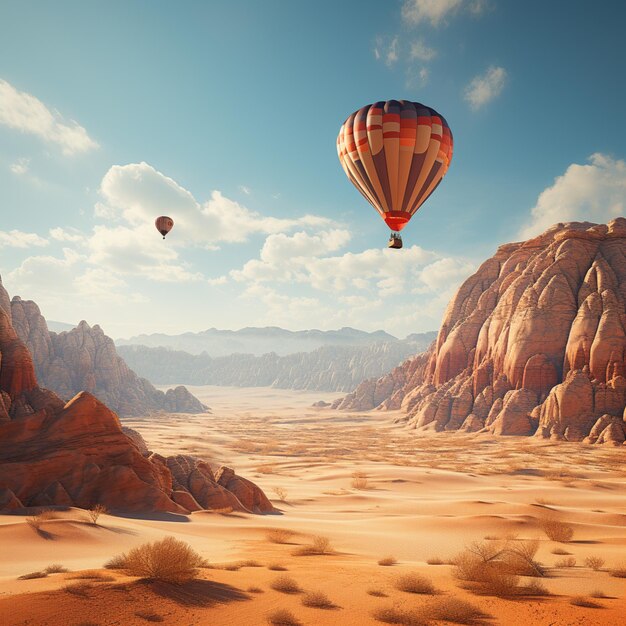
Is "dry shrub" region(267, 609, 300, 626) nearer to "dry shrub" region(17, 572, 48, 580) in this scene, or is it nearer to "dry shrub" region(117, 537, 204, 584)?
"dry shrub" region(117, 537, 204, 584)

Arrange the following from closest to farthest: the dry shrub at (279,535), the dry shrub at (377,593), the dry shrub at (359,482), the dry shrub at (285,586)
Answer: the dry shrub at (377,593) → the dry shrub at (285,586) → the dry shrub at (279,535) → the dry shrub at (359,482)

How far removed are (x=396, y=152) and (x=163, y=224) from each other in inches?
1084

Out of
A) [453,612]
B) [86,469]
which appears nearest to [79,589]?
[453,612]

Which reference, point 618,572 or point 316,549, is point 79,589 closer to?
point 316,549

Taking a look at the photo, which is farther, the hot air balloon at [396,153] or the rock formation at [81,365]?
the rock formation at [81,365]

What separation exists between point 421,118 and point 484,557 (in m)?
22.5

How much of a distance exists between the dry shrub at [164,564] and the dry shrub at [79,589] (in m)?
0.91

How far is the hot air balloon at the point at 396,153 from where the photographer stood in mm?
24281

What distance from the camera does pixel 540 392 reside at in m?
55.2

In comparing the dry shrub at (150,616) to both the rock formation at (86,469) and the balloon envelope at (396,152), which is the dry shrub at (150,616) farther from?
the balloon envelope at (396,152)

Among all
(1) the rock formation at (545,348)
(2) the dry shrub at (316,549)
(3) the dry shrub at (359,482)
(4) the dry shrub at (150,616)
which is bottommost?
(3) the dry shrub at (359,482)

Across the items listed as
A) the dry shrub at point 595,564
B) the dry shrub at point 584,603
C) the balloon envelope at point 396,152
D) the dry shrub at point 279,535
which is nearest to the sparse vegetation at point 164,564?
the dry shrub at point 279,535

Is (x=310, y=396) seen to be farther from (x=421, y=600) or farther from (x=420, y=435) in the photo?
(x=421, y=600)

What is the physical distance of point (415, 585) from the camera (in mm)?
8023
